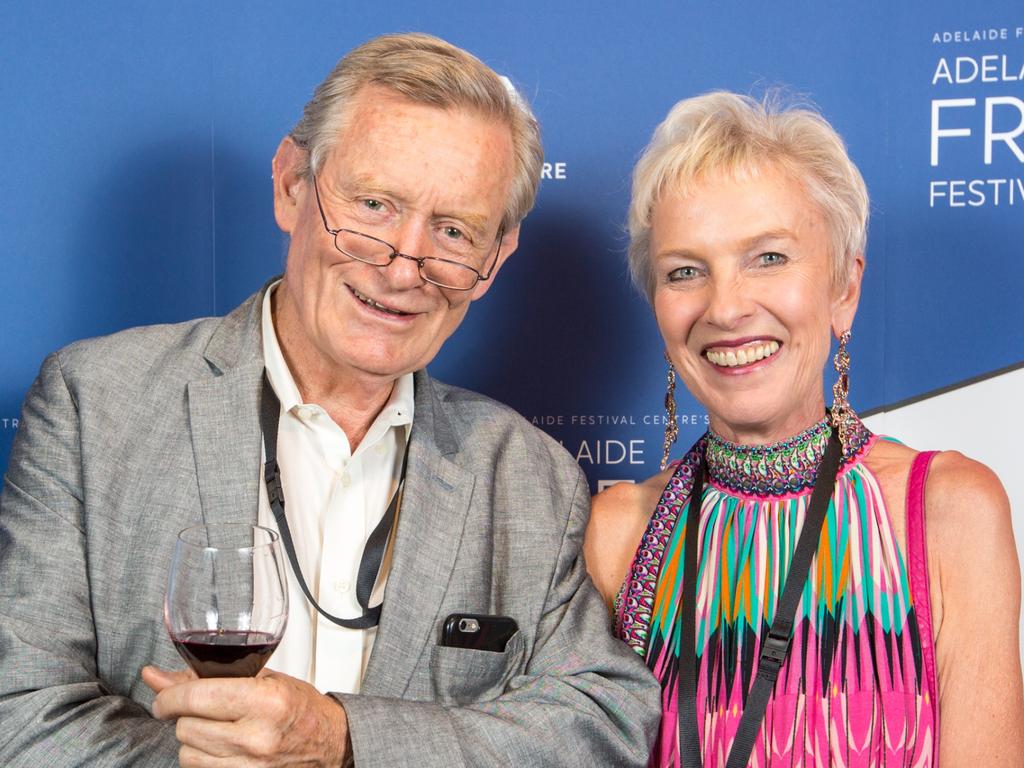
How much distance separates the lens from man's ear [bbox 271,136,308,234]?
2520 millimetres

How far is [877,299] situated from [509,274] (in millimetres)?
930

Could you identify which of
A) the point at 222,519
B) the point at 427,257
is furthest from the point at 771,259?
the point at 222,519

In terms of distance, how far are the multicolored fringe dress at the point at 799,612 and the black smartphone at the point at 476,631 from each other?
31cm

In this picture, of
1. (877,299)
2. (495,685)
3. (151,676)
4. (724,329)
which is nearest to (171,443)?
(151,676)

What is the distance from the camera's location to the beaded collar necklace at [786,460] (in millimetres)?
2494

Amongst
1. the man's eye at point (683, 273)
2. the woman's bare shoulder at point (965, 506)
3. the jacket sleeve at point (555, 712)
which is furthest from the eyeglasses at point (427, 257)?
the woman's bare shoulder at point (965, 506)

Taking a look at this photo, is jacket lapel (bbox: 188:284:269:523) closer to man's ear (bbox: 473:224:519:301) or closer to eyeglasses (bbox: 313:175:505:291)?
eyeglasses (bbox: 313:175:505:291)

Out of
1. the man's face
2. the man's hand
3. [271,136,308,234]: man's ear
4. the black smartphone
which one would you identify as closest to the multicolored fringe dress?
the black smartphone

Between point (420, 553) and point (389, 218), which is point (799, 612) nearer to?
point (420, 553)

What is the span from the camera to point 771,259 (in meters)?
2.46

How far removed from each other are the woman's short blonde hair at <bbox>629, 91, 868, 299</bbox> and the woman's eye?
0.12 meters

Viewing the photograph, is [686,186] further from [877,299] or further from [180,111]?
[180,111]

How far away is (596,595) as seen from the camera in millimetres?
2518

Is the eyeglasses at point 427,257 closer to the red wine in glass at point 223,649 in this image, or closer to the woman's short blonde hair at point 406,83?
the woman's short blonde hair at point 406,83
